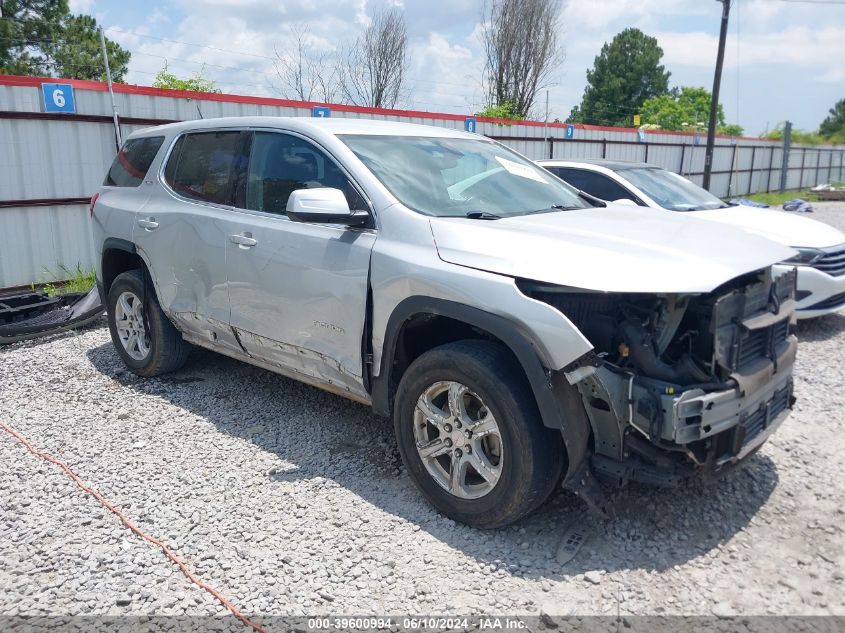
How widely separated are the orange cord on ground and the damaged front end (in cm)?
151

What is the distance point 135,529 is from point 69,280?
6.29 metres

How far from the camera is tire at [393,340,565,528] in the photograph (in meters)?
3.11

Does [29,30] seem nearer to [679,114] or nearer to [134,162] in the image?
[134,162]

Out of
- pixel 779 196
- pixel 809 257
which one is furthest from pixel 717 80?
pixel 809 257

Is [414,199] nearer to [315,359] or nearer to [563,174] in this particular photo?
[315,359]

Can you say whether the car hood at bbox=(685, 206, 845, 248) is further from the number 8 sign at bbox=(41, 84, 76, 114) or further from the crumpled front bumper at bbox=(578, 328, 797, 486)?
the number 8 sign at bbox=(41, 84, 76, 114)

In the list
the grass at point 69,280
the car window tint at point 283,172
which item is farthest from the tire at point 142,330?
the grass at point 69,280

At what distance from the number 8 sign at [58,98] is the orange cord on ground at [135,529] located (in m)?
5.03

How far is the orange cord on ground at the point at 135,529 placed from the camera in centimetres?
285

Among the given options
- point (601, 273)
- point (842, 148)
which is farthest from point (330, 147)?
point (842, 148)

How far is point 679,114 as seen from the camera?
5038cm

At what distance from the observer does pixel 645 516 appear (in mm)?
3508

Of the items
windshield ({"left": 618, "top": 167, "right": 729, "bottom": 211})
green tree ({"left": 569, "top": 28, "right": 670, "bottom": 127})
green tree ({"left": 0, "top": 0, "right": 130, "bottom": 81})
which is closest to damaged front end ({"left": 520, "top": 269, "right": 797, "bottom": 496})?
windshield ({"left": 618, "top": 167, "right": 729, "bottom": 211})

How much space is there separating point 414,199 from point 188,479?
200 cm
